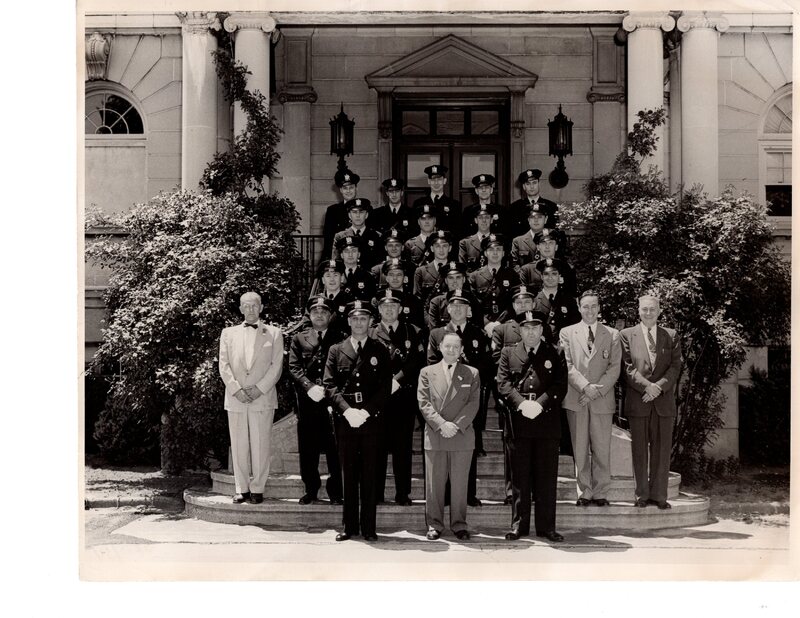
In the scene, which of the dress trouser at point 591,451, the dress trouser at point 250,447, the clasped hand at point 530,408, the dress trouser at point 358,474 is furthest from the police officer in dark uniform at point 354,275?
the dress trouser at point 591,451

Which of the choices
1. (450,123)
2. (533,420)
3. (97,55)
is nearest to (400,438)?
(533,420)

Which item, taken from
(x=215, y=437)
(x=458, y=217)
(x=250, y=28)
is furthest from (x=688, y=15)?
(x=215, y=437)

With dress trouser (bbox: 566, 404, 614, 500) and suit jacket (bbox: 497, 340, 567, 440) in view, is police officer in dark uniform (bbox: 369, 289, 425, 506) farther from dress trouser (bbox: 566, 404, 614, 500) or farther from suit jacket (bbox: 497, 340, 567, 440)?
dress trouser (bbox: 566, 404, 614, 500)

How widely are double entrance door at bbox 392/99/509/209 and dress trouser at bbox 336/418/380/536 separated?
298 inches

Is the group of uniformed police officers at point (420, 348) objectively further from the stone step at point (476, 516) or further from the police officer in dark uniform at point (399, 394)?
the stone step at point (476, 516)

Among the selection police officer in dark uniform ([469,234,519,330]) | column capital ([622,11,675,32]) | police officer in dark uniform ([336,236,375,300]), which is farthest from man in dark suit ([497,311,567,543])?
column capital ([622,11,675,32])

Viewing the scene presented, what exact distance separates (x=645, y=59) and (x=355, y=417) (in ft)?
25.2

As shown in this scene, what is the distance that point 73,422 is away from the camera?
1021cm

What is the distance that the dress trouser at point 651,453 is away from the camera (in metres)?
11.1

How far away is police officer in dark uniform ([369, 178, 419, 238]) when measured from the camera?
14.2 metres

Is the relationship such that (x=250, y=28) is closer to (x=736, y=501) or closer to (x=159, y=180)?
(x=159, y=180)

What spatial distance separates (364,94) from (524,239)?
505cm

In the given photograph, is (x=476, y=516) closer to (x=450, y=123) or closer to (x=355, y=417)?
(x=355, y=417)

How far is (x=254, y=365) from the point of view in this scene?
11500 millimetres
